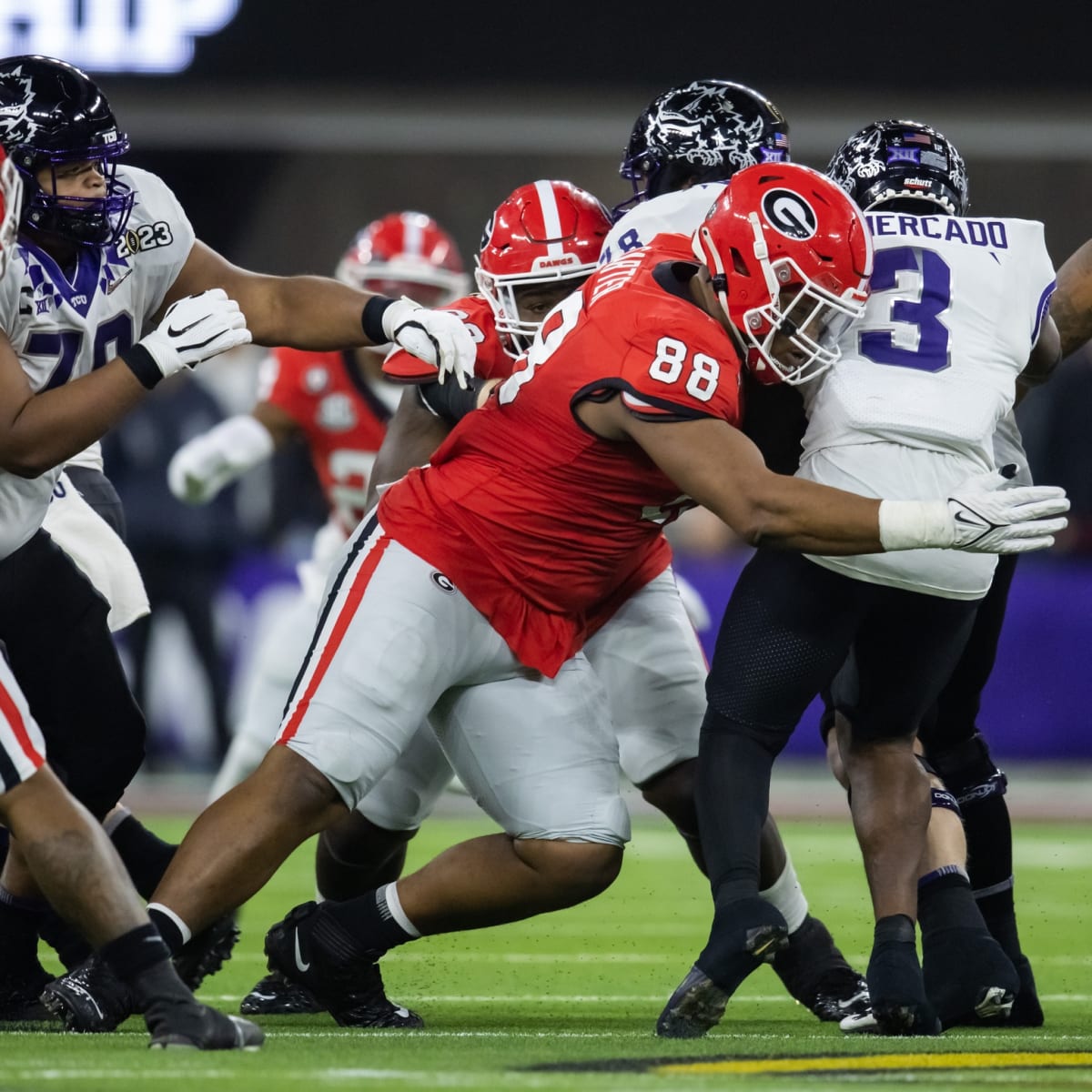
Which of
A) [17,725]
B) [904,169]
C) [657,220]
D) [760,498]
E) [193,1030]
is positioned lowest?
[193,1030]

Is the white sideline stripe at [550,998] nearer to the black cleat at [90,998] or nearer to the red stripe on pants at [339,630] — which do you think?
the black cleat at [90,998]

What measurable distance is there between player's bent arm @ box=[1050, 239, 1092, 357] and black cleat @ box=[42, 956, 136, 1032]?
2143 mm

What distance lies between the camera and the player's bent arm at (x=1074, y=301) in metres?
4.22

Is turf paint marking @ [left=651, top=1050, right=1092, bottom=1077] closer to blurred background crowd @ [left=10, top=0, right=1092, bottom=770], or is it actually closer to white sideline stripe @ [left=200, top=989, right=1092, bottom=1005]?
white sideline stripe @ [left=200, top=989, right=1092, bottom=1005]

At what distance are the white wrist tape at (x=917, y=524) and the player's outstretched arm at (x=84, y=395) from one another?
117 cm

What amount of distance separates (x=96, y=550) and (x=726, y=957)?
1.78 meters

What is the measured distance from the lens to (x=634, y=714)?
4.10m

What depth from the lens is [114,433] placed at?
9.55 metres

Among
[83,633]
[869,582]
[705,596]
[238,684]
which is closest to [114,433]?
[238,684]

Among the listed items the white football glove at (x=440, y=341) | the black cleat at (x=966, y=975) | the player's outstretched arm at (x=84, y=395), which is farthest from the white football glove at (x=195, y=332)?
the black cleat at (x=966, y=975)

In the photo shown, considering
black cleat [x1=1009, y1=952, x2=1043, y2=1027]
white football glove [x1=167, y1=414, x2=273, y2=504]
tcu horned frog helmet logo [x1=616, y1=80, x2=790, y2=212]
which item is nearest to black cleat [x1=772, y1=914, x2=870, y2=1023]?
black cleat [x1=1009, y1=952, x2=1043, y2=1027]

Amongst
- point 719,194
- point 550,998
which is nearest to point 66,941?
point 550,998

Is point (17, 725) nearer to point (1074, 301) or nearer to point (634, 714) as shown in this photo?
point (634, 714)

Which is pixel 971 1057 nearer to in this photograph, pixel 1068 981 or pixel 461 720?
pixel 461 720
